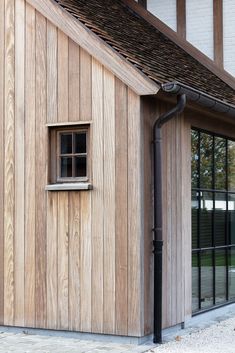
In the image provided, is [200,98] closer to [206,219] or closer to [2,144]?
[206,219]

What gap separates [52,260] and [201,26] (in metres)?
5.66

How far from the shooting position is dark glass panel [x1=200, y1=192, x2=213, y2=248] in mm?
10188

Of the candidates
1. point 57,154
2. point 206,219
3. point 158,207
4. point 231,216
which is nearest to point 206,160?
point 206,219

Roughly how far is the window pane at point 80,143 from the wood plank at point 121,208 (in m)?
0.51

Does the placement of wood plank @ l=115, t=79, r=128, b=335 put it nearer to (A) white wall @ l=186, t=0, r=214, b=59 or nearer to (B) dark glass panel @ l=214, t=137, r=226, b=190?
(B) dark glass panel @ l=214, t=137, r=226, b=190

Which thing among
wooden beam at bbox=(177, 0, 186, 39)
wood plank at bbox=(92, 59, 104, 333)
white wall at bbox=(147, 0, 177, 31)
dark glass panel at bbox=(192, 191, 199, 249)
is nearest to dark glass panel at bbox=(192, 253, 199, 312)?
dark glass panel at bbox=(192, 191, 199, 249)

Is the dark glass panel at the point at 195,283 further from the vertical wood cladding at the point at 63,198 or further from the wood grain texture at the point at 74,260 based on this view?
the wood grain texture at the point at 74,260

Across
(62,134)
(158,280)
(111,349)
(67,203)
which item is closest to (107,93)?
(62,134)

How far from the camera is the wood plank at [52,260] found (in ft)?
28.9

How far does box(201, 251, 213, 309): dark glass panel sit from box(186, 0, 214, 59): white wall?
392 centimetres

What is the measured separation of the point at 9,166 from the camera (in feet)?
30.4

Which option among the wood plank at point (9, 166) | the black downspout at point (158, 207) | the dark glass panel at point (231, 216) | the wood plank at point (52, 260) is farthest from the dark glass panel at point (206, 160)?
the wood plank at point (9, 166)

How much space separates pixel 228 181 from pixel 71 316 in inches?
143

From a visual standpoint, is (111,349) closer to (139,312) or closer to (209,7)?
(139,312)
